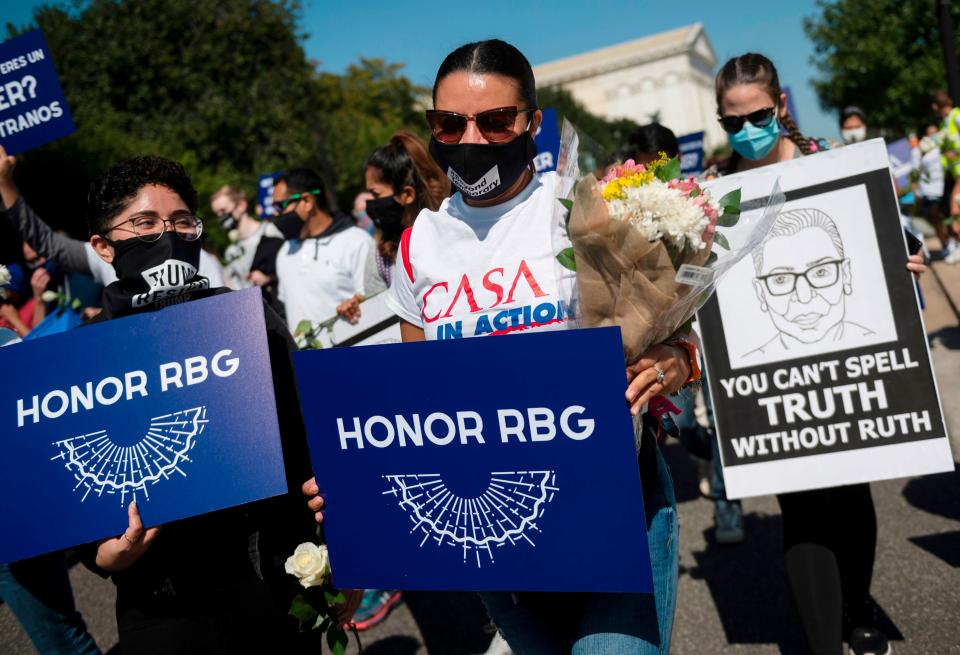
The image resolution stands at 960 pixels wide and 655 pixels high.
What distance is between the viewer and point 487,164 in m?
1.96

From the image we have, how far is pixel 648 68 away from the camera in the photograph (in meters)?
88.9

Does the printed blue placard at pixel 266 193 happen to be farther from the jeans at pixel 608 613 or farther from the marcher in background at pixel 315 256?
the jeans at pixel 608 613

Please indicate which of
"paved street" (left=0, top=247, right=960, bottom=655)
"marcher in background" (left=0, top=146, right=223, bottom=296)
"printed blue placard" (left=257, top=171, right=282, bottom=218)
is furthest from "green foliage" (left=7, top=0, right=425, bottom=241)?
"paved street" (left=0, top=247, right=960, bottom=655)

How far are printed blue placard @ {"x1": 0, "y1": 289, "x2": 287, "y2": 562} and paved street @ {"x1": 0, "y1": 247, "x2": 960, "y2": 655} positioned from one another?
2158 mm

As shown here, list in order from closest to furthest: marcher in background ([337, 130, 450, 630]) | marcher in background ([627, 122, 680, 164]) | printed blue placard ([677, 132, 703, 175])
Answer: marcher in background ([337, 130, 450, 630]), marcher in background ([627, 122, 680, 164]), printed blue placard ([677, 132, 703, 175])

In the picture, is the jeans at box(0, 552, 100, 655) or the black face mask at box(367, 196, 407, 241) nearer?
the jeans at box(0, 552, 100, 655)

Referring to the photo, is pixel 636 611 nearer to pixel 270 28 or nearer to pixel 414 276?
pixel 414 276

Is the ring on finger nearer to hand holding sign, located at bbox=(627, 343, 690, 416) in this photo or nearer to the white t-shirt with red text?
hand holding sign, located at bbox=(627, 343, 690, 416)

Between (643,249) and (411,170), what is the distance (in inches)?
108

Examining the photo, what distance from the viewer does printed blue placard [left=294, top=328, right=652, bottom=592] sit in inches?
63.6

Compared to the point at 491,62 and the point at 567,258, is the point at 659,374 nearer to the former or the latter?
the point at 567,258

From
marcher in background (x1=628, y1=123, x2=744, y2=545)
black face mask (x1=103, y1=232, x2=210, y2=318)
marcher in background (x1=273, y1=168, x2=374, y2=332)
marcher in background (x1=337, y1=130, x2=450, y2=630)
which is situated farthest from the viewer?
marcher in background (x1=273, y1=168, x2=374, y2=332)

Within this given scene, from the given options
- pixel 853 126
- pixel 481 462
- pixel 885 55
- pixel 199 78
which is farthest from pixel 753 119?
pixel 199 78

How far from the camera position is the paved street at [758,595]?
3223 millimetres
